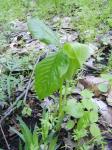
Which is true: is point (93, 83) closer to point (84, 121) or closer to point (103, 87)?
point (103, 87)

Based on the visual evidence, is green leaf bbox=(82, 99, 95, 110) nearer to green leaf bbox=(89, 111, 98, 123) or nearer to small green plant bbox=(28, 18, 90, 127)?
green leaf bbox=(89, 111, 98, 123)

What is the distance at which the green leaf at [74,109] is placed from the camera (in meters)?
1.65

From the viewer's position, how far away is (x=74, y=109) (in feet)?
5.49

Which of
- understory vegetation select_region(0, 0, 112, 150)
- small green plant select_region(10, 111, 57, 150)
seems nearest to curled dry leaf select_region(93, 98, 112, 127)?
understory vegetation select_region(0, 0, 112, 150)

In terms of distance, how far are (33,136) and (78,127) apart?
0.23 meters

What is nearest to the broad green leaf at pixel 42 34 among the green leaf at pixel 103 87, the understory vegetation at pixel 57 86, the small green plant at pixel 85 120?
the understory vegetation at pixel 57 86

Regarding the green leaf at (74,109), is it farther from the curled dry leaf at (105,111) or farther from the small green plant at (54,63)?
the curled dry leaf at (105,111)

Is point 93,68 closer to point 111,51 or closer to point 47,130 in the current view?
point 111,51

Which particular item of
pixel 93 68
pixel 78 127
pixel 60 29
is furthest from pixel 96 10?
pixel 78 127

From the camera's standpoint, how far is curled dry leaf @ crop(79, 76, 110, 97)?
194 cm

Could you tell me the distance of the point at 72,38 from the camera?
2615 mm

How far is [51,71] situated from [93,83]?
519mm

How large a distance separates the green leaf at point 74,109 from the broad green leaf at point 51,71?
0.19m

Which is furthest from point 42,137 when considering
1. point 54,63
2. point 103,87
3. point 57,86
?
point 103,87
